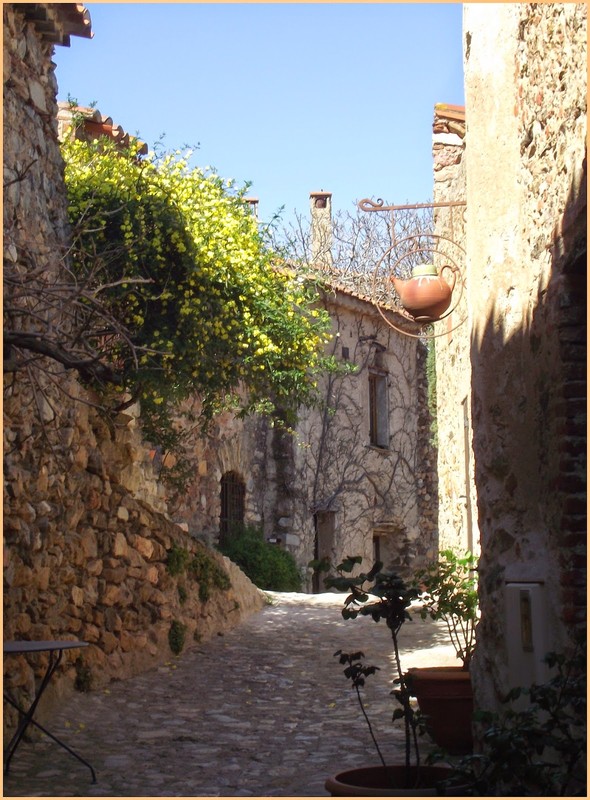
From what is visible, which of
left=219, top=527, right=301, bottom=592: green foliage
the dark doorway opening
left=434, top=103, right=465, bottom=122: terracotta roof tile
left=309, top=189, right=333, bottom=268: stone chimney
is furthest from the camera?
left=309, top=189, right=333, bottom=268: stone chimney

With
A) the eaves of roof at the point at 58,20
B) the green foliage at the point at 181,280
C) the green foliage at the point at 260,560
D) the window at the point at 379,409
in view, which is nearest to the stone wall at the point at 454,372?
the green foliage at the point at 181,280

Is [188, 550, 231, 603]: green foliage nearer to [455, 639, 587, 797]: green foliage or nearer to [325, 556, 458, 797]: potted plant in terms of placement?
[325, 556, 458, 797]: potted plant

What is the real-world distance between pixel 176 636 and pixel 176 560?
2.24 feet

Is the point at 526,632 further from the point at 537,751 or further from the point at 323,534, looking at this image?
the point at 323,534

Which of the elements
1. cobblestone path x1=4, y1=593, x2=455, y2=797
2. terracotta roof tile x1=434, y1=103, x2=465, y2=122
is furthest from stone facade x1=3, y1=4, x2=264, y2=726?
terracotta roof tile x1=434, y1=103, x2=465, y2=122

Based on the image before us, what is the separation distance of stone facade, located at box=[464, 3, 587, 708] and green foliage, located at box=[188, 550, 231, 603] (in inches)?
190

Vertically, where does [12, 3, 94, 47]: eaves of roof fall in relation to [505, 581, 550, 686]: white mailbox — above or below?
above

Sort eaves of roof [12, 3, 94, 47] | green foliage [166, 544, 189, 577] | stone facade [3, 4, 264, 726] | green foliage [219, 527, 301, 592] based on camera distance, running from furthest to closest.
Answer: green foliage [219, 527, 301, 592] < green foliage [166, 544, 189, 577] < eaves of roof [12, 3, 94, 47] < stone facade [3, 4, 264, 726]

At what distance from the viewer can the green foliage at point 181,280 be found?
8500mm

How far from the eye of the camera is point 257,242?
9.41 metres

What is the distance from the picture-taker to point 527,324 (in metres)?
4.68

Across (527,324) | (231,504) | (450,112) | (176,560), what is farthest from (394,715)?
(231,504)

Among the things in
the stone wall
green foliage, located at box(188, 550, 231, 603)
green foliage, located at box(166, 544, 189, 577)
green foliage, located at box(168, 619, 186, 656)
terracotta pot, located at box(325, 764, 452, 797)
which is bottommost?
green foliage, located at box(168, 619, 186, 656)

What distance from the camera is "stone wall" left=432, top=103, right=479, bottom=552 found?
9539mm
